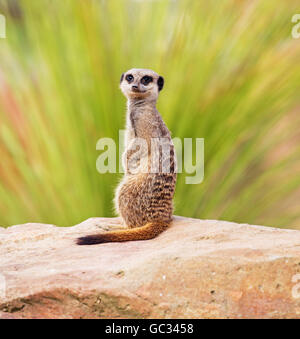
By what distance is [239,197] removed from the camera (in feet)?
5.52

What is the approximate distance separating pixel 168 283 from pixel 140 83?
2.74ft

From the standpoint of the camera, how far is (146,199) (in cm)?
158

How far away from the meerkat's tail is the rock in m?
0.16

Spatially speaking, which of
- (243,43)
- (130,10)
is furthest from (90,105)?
(243,43)

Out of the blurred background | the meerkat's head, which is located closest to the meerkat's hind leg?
the blurred background

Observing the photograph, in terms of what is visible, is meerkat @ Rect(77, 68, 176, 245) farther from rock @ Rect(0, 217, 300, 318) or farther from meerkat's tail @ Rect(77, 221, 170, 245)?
rock @ Rect(0, 217, 300, 318)

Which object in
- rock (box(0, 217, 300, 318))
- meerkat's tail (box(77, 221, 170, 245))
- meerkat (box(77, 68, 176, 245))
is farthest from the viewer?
meerkat (box(77, 68, 176, 245))

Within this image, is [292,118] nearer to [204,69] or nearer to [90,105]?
[204,69]

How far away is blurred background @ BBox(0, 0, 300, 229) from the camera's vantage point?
1682mm

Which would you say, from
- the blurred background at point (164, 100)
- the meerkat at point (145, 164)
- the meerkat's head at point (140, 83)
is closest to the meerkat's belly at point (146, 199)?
the meerkat at point (145, 164)

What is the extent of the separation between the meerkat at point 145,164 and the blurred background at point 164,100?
0.06m

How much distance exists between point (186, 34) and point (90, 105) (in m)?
0.44
